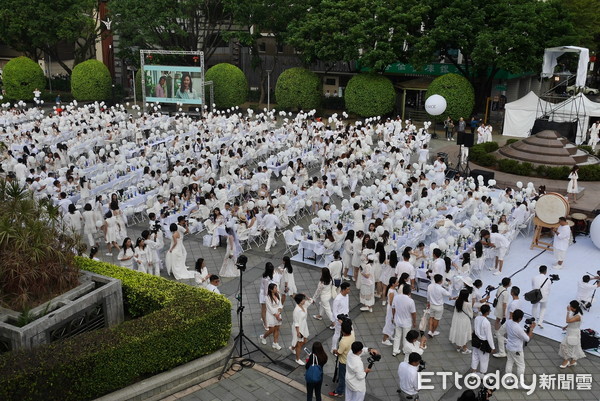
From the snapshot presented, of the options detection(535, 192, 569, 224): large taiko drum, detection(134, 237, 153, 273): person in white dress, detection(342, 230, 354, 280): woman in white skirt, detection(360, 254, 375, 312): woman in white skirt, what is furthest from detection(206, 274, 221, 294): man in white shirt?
detection(535, 192, 569, 224): large taiko drum

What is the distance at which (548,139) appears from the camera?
76.3ft

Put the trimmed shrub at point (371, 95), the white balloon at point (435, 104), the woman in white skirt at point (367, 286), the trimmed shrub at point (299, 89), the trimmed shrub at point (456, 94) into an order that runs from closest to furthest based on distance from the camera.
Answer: the woman in white skirt at point (367, 286) → the white balloon at point (435, 104) → the trimmed shrub at point (456, 94) → the trimmed shrub at point (371, 95) → the trimmed shrub at point (299, 89)

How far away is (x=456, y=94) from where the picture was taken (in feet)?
102

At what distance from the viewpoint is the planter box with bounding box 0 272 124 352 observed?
29.2 feet

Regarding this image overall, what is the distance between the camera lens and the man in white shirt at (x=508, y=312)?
33.7ft

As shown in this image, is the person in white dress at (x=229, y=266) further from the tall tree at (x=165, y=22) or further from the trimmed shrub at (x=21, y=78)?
the trimmed shrub at (x=21, y=78)

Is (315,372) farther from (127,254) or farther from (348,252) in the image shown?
(127,254)

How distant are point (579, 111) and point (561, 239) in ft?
56.1

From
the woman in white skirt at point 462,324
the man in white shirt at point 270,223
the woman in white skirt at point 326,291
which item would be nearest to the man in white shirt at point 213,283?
the woman in white skirt at point 326,291

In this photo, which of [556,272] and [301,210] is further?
[301,210]

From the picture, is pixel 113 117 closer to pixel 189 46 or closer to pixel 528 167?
pixel 189 46

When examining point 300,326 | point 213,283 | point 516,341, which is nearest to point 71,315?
point 213,283

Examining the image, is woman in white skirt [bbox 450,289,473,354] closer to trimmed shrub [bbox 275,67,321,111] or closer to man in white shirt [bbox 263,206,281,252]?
man in white shirt [bbox 263,206,281,252]

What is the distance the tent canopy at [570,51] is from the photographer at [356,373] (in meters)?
23.0
